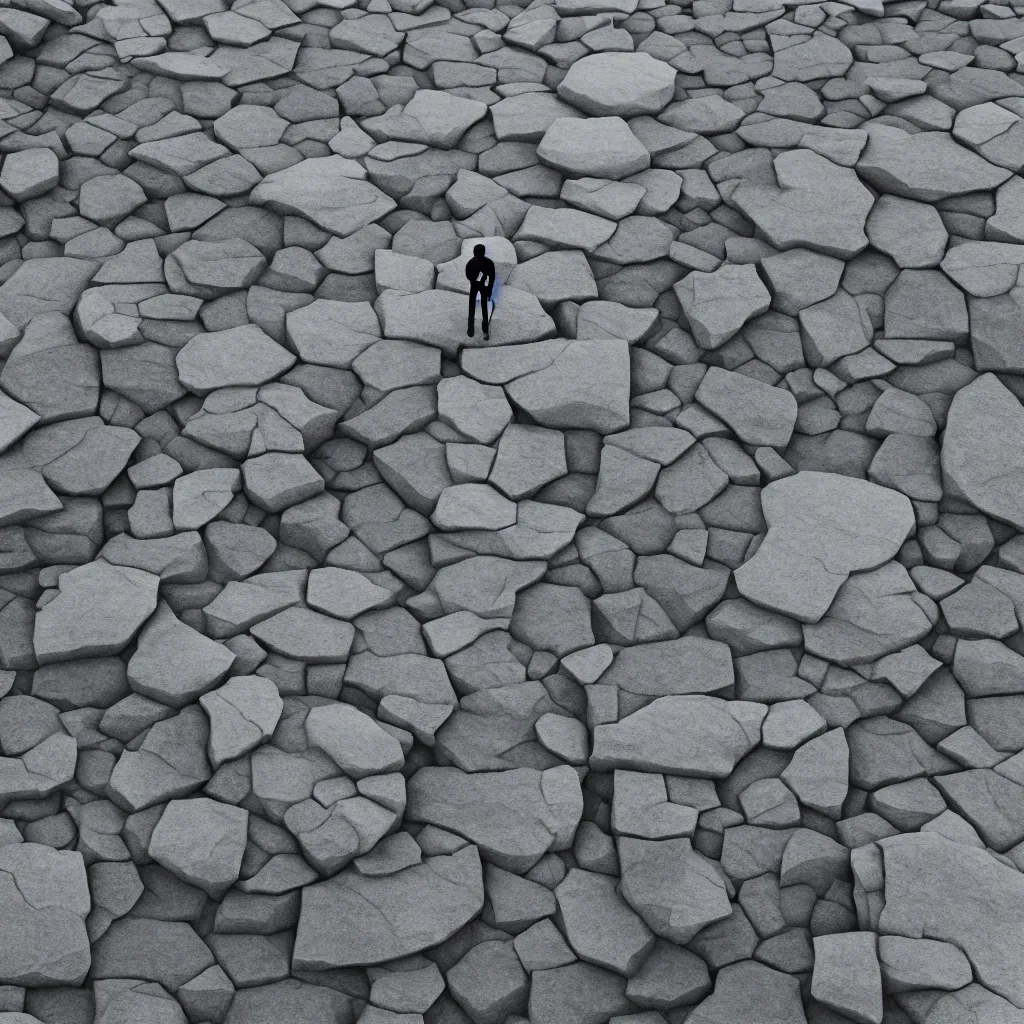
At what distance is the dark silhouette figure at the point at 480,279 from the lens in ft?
12.2

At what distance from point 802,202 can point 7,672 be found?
3.22 meters

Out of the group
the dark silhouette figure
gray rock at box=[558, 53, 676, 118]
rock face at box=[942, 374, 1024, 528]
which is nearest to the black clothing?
the dark silhouette figure

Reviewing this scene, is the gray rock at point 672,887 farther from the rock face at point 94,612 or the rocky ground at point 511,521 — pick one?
the rock face at point 94,612

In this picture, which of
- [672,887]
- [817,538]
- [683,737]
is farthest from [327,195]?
A: [672,887]

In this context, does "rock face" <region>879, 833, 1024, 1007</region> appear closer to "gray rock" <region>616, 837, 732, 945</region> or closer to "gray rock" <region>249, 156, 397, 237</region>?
"gray rock" <region>616, 837, 732, 945</region>

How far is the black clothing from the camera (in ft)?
12.3

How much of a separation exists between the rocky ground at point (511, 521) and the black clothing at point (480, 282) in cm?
14

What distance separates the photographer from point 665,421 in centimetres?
385

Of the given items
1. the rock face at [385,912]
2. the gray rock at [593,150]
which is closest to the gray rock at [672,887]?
the rock face at [385,912]

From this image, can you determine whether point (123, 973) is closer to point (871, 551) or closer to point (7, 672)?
point (7, 672)

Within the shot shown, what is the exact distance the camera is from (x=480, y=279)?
389 centimetres

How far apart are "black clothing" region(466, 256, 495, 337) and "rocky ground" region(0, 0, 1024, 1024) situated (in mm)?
138

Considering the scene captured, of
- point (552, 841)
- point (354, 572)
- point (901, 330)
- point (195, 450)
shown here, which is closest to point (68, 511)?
point (195, 450)

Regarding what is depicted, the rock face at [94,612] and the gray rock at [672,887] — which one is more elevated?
the rock face at [94,612]
